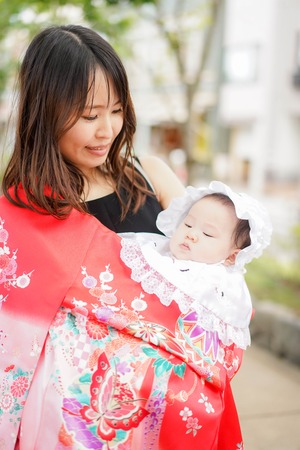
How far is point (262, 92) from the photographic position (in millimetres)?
9305

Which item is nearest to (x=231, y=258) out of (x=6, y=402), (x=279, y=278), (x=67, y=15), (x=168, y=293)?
(x=168, y=293)

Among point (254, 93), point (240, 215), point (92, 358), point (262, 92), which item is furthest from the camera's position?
point (254, 93)

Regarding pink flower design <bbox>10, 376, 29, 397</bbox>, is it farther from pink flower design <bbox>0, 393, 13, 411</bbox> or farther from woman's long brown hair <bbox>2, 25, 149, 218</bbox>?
woman's long brown hair <bbox>2, 25, 149, 218</bbox>

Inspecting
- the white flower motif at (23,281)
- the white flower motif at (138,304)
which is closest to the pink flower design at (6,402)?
the white flower motif at (23,281)

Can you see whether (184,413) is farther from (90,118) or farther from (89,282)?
(90,118)

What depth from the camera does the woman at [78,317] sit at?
1626 mm

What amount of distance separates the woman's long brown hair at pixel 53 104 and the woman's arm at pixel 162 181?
35 centimetres

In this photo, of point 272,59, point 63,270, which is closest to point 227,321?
point 63,270

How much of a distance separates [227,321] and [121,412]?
14.5 inches

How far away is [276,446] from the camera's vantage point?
3080 mm

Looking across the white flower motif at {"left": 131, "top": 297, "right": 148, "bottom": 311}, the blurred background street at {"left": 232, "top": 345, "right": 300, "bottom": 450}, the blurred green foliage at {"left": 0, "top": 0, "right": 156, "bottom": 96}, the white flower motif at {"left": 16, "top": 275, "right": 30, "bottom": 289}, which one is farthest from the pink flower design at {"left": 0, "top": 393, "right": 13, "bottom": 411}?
the blurred green foliage at {"left": 0, "top": 0, "right": 156, "bottom": 96}

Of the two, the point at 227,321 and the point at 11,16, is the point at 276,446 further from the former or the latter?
the point at 11,16

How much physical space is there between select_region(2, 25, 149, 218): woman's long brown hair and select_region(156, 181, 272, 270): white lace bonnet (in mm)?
275

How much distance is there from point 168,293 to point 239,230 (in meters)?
0.29
